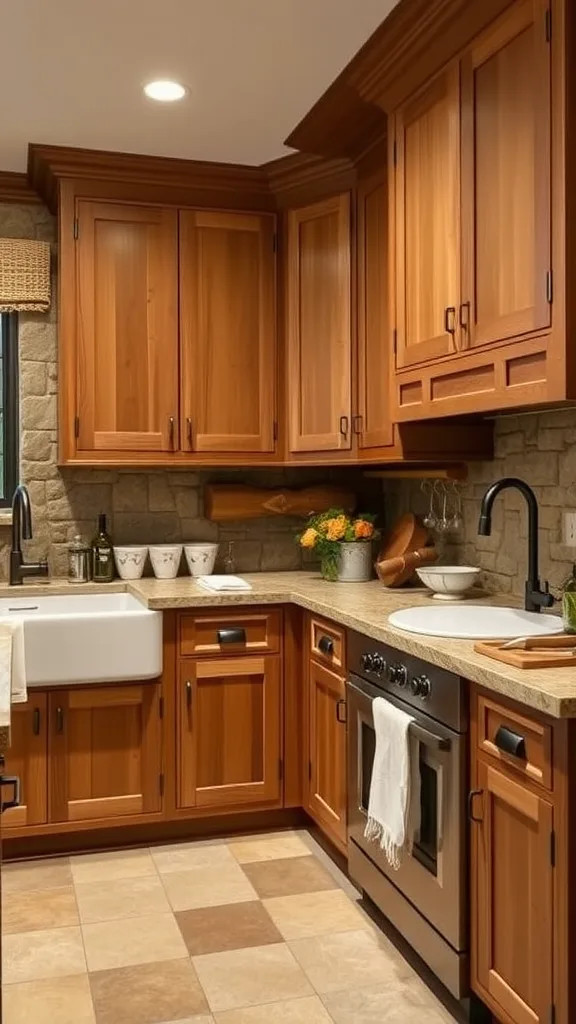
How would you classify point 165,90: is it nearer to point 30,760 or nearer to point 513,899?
point 30,760

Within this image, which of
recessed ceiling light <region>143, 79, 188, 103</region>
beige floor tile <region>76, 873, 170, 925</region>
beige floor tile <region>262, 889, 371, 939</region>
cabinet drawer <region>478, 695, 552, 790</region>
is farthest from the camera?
recessed ceiling light <region>143, 79, 188, 103</region>

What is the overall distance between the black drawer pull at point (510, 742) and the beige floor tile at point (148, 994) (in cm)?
101

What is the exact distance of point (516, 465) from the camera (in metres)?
2.96

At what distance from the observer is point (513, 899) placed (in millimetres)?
1885

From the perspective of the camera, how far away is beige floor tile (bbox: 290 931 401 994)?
2340 millimetres

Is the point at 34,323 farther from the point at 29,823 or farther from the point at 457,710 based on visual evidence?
the point at 457,710

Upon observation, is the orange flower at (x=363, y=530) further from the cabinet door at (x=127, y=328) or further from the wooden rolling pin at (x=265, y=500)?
the cabinet door at (x=127, y=328)

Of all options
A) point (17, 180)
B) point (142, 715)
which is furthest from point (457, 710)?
point (17, 180)

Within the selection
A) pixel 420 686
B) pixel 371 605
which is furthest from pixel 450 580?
pixel 420 686

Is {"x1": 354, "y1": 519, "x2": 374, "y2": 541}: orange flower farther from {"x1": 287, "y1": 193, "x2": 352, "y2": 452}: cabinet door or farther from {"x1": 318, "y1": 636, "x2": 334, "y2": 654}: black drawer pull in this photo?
{"x1": 318, "y1": 636, "x2": 334, "y2": 654}: black drawer pull

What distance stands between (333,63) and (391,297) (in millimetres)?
713

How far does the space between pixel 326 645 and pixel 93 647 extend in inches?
31.5

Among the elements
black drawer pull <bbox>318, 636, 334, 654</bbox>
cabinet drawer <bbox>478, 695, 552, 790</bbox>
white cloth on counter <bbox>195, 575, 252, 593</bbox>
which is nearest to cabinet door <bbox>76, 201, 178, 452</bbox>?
white cloth on counter <bbox>195, 575, 252, 593</bbox>

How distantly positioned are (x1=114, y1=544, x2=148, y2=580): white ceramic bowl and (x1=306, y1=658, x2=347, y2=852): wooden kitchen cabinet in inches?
35.9
